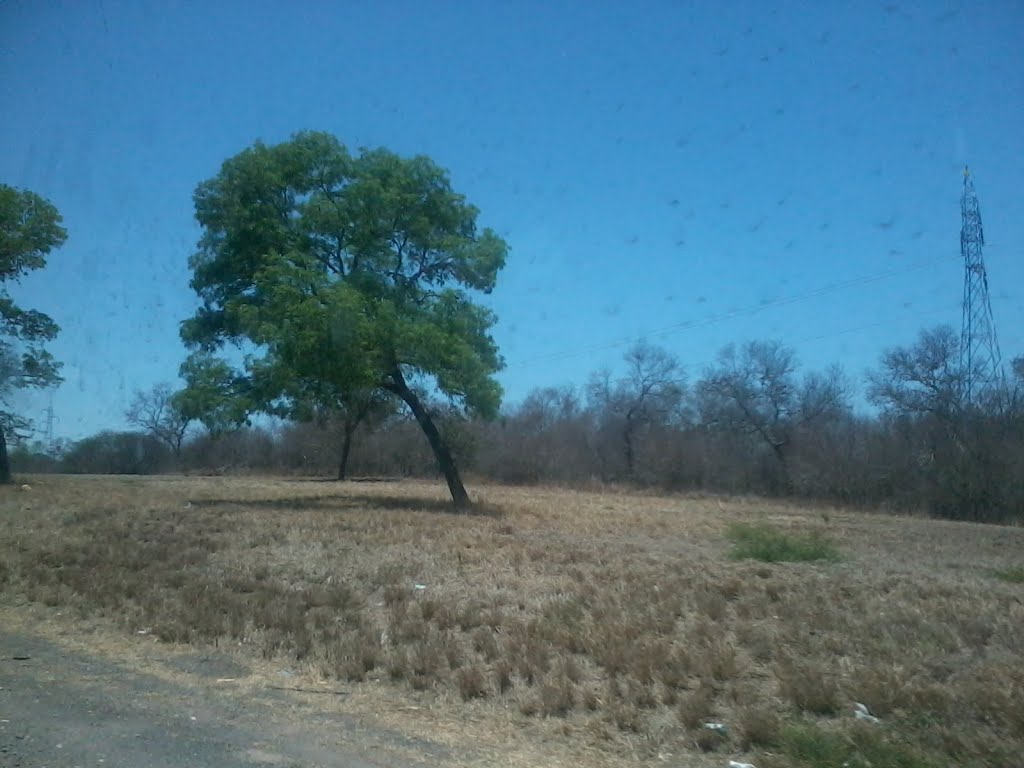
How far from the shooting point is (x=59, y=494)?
30234mm

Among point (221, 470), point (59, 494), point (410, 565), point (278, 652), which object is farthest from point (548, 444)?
point (278, 652)

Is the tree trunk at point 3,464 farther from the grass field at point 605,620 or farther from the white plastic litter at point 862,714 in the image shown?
the white plastic litter at point 862,714

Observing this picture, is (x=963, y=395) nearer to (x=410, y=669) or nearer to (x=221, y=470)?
(x=410, y=669)

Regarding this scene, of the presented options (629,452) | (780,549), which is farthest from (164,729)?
(629,452)

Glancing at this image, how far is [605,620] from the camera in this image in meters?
11.3

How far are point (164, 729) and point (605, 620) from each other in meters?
5.27

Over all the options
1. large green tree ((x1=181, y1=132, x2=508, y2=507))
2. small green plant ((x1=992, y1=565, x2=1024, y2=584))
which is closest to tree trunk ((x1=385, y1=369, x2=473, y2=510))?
large green tree ((x1=181, y1=132, x2=508, y2=507))

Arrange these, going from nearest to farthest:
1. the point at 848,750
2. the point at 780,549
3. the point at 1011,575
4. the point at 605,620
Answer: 1. the point at 848,750
2. the point at 605,620
3. the point at 1011,575
4. the point at 780,549

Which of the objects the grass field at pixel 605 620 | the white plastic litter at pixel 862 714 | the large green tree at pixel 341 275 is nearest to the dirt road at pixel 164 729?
the grass field at pixel 605 620

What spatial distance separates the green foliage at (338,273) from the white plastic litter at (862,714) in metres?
18.5

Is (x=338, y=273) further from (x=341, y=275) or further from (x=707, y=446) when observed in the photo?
(x=707, y=446)

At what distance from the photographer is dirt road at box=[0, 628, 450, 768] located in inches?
280

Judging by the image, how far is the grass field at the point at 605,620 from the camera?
7.80 m

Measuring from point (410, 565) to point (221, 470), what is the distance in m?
55.8
